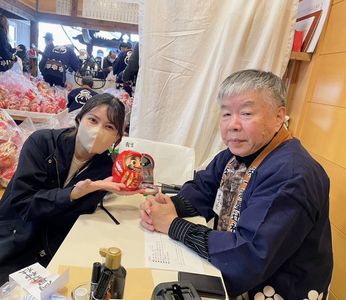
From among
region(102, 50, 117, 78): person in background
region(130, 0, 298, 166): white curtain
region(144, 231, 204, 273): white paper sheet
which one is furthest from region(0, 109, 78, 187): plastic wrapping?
region(144, 231, 204, 273): white paper sheet

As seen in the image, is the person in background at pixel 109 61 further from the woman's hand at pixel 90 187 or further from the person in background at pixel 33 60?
the woman's hand at pixel 90 187

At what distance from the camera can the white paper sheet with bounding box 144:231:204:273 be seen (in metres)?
0.79

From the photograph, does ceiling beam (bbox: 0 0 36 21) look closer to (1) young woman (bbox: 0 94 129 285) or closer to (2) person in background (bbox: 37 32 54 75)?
(2) person in background (bbox: 37 32 54 75)

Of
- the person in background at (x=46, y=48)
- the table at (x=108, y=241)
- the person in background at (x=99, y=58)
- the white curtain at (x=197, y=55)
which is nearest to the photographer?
the table at (x=108, y=241)

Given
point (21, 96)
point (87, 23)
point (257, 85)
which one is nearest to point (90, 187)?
point (257, 85)

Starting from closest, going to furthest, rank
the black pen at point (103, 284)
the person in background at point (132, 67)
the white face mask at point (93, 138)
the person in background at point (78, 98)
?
the black pen at point (103, 284), the white face mask at point (93, 138), the person in background at point (132, 67), the person in background at point (78, 98)

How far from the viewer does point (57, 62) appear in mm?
2666

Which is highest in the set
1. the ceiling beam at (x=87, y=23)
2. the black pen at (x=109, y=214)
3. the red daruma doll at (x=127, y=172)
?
the ceiling beam at (x=87, y=23)

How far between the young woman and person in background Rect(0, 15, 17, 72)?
5.76 ft

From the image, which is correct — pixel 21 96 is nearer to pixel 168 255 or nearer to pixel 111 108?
pixel 111 108

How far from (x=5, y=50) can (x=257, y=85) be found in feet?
7.81

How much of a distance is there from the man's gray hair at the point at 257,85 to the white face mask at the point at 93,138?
0.50m

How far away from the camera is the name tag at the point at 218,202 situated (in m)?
1.14

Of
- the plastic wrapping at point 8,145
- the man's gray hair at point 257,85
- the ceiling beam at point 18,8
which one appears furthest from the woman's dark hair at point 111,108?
the ceiling beam at point 18,8
